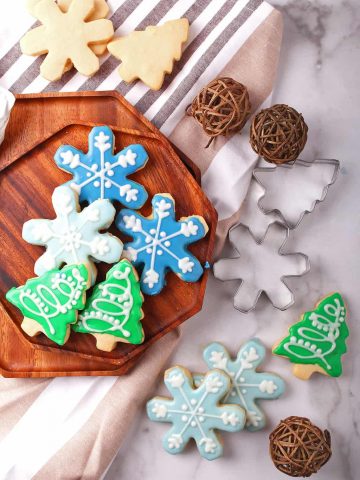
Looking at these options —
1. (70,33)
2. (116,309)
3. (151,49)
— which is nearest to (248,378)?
(116,309)

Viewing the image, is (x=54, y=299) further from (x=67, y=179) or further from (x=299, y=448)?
(x=299, y=448)

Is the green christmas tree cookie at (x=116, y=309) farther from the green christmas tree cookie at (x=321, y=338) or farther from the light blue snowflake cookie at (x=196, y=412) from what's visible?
the green christmas tree cookie at (x=321, y=338)

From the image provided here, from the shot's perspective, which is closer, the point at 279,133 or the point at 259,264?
the point at 279,133

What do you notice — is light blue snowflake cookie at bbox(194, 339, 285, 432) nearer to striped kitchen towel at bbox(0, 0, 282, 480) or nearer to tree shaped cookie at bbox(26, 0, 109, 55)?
striped kitchen towel at bbox(0, 0, 282, 480)

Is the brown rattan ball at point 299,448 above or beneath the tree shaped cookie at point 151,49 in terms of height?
beneath

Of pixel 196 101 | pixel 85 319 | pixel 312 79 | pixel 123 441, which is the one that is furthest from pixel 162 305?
pixel 312 79

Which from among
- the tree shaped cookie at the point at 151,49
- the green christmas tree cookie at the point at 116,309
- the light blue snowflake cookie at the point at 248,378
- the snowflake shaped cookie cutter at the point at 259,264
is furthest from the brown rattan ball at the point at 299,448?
the tree shaped cookie at the point at 151,49
